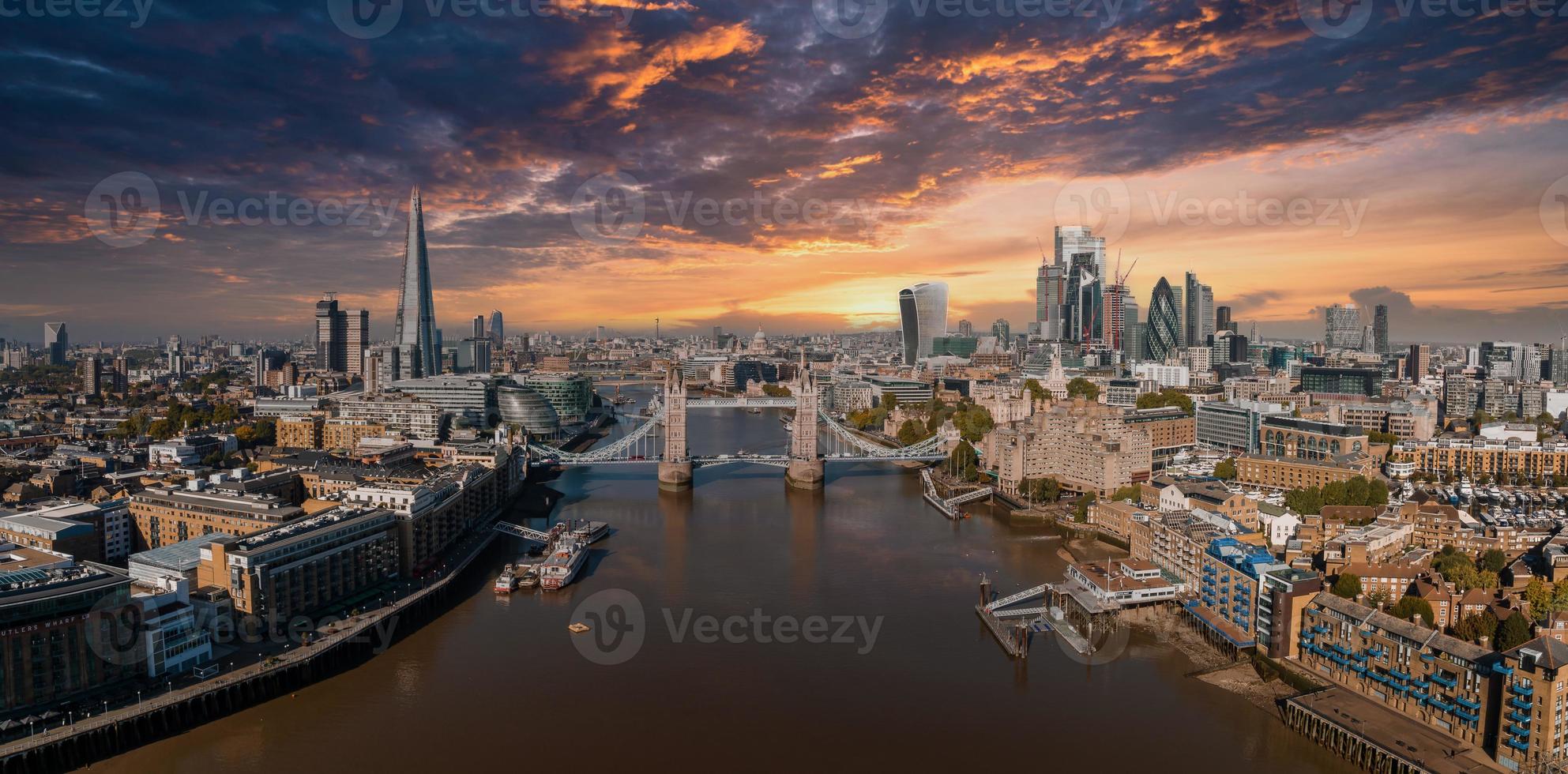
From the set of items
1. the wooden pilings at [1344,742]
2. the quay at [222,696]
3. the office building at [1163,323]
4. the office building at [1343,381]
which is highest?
the office building at [1163,323]

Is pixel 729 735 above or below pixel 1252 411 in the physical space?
below

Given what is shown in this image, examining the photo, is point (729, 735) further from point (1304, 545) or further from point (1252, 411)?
point (1252, 411)

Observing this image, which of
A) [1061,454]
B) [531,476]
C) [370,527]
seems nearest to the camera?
[370,527]

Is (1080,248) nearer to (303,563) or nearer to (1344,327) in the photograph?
(1344,327)

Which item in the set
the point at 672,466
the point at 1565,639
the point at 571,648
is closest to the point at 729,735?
the point at 571,648

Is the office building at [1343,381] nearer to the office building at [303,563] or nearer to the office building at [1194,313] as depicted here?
the office building at [1194,313]

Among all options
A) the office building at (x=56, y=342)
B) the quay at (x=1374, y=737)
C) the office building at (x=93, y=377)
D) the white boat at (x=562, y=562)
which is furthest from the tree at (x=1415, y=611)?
the office building at (x=56, y=342)

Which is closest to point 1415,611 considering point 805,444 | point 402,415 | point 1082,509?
point 1082,509

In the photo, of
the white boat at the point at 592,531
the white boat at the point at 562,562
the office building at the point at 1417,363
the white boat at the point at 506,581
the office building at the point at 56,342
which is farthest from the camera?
the office building at the point at 56,342
